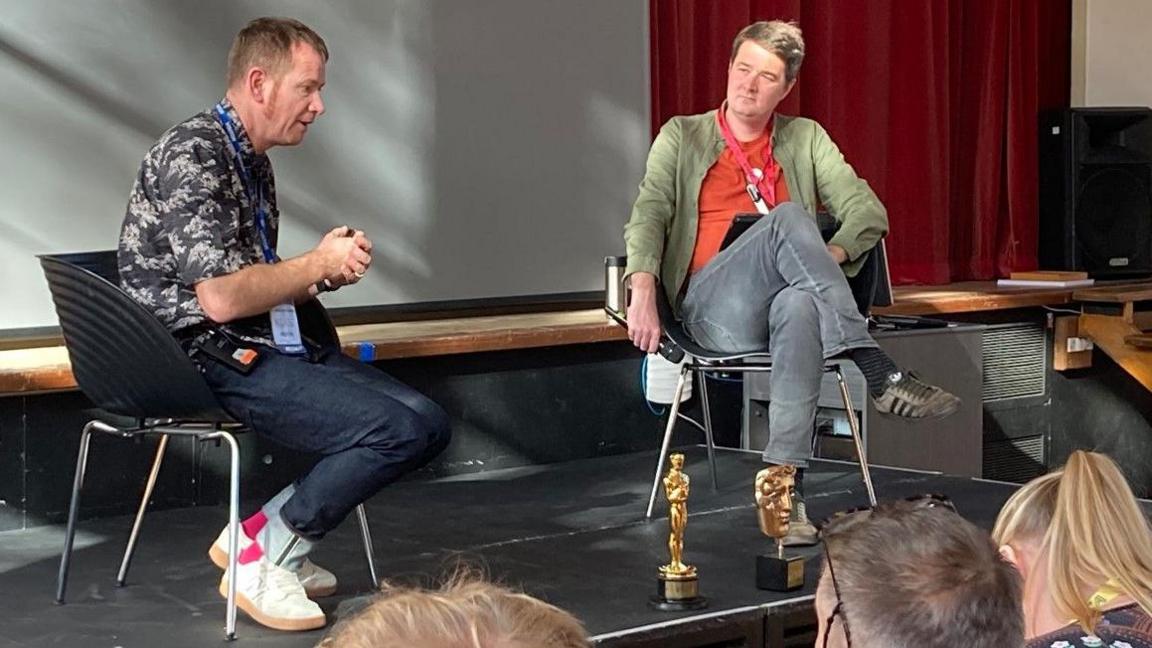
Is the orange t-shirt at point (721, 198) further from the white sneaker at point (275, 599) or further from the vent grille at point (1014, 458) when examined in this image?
the vent grille at point (1014, 458)

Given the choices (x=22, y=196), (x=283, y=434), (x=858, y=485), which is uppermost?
(x=22, y=196)

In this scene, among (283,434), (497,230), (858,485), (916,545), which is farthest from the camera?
(497,230)

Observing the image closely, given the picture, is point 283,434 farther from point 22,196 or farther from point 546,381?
point 546,381

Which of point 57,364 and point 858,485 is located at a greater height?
point 57,364

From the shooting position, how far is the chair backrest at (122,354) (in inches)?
106

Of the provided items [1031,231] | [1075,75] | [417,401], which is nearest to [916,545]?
[417,401]

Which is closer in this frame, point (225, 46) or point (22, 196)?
point (22, 196)

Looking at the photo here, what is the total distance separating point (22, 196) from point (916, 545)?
121 inches

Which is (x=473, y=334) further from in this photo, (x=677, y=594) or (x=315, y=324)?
(x=677, y=594)

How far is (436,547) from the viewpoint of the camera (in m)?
3.43

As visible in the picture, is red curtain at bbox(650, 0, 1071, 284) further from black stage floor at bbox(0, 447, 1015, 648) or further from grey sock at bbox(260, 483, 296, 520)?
grey sock at bbox(260, 483, 296, 520)

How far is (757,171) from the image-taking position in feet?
12.7

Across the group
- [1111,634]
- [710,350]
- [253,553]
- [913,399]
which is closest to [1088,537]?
[1111,634]

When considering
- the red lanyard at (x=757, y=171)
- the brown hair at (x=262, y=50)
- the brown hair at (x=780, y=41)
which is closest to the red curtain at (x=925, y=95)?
the red lanyard at (x=757, y=171)
